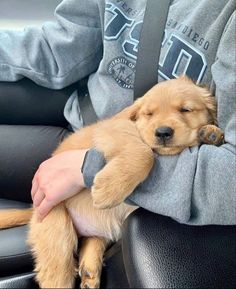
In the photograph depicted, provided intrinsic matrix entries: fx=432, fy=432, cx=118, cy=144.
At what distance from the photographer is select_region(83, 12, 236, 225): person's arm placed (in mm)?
638

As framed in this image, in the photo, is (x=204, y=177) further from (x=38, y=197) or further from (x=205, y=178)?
(x=38, y=197)

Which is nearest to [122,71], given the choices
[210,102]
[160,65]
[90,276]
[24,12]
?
[160,65]

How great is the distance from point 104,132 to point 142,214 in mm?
207

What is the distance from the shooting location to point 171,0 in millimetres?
904

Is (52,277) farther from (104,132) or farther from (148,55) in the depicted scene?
(148,55)

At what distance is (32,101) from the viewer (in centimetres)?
114

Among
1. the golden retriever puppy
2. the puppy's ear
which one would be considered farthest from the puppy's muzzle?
the puppy's ear

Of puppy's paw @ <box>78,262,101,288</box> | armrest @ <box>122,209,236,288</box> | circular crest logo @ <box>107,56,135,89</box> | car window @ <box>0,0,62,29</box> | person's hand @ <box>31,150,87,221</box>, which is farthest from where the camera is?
car window @ <box>0,0,62,29</box>

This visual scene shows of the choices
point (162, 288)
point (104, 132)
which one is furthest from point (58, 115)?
point (162, 288)

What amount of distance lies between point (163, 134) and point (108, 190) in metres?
0.15

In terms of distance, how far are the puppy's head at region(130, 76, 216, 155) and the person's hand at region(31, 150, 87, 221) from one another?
5.4 inches

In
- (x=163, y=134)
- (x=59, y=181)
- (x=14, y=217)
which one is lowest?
(x=14, y=217)

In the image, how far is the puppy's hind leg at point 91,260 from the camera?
69 centimetres

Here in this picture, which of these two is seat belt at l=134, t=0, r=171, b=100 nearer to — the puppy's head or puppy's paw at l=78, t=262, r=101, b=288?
the puppy's head
